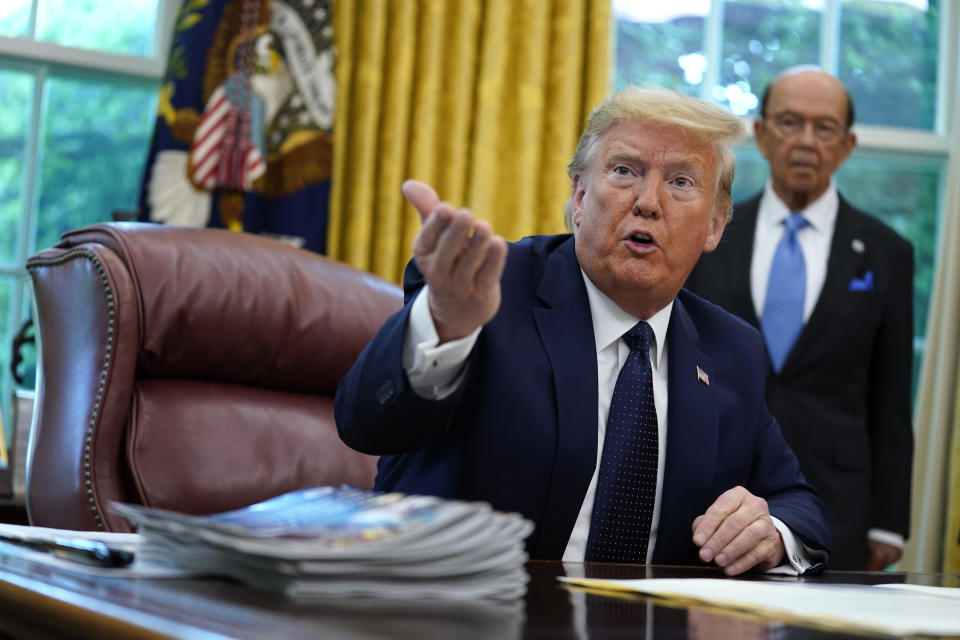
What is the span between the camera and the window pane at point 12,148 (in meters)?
3.40

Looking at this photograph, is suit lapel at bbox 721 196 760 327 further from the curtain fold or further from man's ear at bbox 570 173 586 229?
man's ear at bbox 570 173 586 229

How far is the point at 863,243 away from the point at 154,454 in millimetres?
2127

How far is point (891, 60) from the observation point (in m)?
4.14

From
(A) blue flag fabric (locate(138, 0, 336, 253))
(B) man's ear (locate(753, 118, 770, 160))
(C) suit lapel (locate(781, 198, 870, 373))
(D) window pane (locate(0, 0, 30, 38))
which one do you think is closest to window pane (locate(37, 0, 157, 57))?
(D) window pane (locate(0, 0, 30, 38))

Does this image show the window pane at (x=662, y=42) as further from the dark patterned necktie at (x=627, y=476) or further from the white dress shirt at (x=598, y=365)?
the dark patterned necktie at (x=627, y=476)

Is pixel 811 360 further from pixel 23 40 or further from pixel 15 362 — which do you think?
pixel 23 40

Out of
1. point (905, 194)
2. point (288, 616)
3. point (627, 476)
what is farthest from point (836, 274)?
point (288, 616)

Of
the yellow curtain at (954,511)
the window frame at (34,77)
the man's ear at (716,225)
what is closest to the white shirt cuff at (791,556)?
the man's ear at (716,225)

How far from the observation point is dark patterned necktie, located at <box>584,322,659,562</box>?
1.56 metres

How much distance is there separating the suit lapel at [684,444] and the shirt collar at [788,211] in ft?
5.13

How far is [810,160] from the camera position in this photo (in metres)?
3.12

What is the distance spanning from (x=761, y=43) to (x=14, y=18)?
2.49m

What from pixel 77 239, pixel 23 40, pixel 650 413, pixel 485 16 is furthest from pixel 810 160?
pixel 23 40

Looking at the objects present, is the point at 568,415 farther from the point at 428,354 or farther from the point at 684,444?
the point at 428,354
